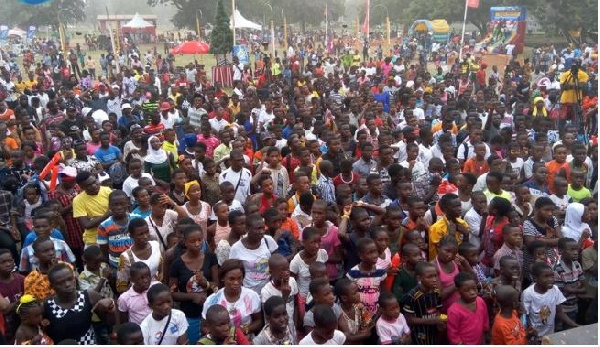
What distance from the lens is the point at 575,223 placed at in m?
5.57

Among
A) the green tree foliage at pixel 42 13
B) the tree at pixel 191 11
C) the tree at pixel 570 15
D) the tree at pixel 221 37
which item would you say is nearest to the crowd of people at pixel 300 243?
the tree at pixel 221 37

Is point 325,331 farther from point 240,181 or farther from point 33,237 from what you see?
point 240,181

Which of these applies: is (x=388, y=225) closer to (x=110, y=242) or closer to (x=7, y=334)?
(x=110, y=242)

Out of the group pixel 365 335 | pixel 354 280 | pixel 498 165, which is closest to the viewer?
pixel 365 335

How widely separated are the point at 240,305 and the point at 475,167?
13.4ft

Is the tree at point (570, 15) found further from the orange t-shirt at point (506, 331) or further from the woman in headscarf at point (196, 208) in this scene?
the orange t-shirt at point (506, 331)

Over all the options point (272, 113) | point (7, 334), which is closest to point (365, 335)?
point (7, 334)

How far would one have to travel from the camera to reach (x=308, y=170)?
6953mm

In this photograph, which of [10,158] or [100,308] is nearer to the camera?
[100,308]

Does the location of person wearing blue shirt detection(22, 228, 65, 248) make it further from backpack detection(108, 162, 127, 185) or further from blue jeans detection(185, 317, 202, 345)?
backpack detection(108, 162, 127, 185)

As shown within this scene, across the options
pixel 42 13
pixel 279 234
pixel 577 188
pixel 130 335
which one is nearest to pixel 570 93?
pixel 577 188

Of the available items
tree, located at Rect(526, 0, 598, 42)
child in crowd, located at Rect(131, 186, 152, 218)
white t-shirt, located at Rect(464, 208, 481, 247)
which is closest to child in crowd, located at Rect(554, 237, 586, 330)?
white t-shirt, located at Rect(464, 208, 481, 247)

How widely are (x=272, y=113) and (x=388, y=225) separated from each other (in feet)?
19.8

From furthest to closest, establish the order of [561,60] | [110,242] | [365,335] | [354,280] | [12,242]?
[561,60]
[12,242]
[110,242]
[354,280]
[365,335]
